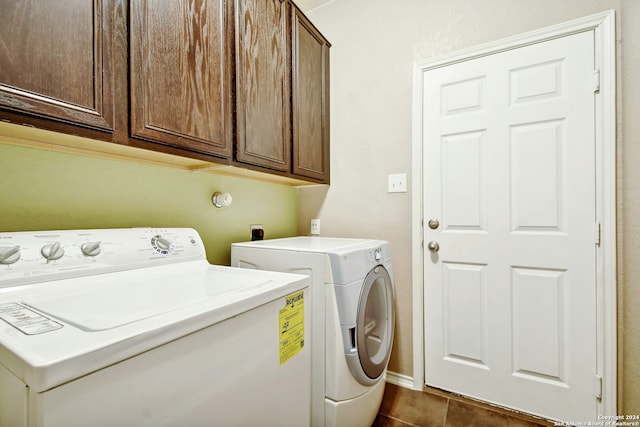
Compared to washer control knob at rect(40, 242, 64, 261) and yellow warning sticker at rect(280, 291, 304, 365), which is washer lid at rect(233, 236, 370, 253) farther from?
washer control knob at rect(40, 242, 64, 261)

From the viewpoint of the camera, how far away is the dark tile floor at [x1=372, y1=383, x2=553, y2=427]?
1.54 meters

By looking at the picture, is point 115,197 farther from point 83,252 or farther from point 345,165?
point 345,165

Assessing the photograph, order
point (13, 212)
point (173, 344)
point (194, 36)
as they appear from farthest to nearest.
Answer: point (194, 36) < point (13, 212) < point (173, 344)

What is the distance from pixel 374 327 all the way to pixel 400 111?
135 centimetres

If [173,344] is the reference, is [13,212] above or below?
above

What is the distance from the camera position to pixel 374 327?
1.58 meters

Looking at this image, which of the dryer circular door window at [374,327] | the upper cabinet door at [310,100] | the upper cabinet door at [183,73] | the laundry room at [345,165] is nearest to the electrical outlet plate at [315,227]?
the laundry room at [345,165]

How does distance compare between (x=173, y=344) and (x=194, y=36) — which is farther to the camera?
(x=194, y=36)

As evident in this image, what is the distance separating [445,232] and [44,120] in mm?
1849

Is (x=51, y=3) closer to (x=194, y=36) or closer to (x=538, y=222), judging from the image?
(x=194, y=36)

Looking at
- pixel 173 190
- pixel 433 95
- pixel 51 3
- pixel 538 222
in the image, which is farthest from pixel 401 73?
pixel 51 3

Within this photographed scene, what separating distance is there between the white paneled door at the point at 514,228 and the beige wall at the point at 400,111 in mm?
124

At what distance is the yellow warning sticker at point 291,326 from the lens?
0.87m

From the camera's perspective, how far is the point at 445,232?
5.86 feet
